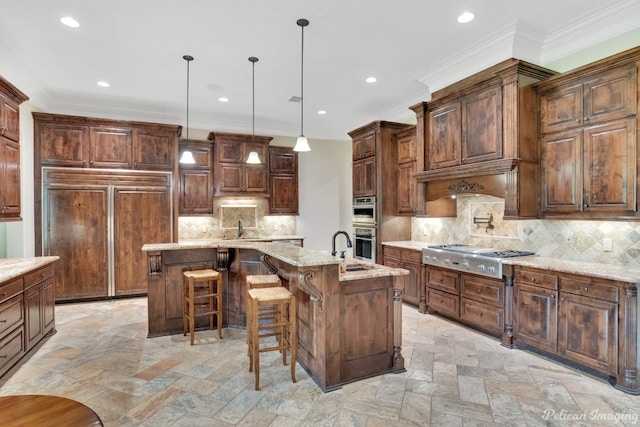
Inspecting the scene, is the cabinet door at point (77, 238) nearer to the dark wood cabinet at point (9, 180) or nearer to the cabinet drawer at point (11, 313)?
the dark wood cabinet at point (9, 180)

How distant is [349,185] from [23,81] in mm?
5790

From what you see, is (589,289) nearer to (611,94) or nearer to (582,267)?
(582,267)

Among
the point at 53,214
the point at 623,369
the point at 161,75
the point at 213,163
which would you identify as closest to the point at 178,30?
the point at 161,75

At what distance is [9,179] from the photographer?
12.1 feet

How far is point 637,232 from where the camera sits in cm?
309

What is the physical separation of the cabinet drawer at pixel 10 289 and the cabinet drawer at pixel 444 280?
4.50 metres

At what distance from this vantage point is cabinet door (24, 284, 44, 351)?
3.36 meters

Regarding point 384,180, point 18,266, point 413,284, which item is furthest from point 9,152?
point 413,284

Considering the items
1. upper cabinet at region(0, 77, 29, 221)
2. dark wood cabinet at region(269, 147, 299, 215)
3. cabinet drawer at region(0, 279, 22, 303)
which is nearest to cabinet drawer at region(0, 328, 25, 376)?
cabinet drawer at region(0, 279, 22, 303)

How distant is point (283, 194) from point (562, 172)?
4.72 metres

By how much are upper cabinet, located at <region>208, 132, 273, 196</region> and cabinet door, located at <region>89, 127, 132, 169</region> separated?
4.60 feet

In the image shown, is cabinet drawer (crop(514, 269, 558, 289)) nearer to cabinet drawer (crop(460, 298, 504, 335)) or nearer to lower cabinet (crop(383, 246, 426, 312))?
cabinet drawer (crop(460, 298, 504, 335))

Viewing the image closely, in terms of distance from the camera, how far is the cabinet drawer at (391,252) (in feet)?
17.1

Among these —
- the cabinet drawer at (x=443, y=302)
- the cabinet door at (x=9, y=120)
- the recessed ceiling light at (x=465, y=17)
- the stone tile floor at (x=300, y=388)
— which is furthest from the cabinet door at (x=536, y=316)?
the cabinet door at (x=9, y=120)
